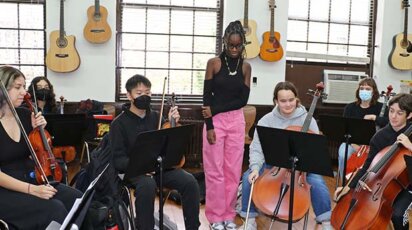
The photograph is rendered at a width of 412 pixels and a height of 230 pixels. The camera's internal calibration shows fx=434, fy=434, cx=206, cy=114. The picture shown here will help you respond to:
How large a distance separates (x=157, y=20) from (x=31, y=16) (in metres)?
1.44

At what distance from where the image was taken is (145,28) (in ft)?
17.4

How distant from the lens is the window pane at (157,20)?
17.4 ft

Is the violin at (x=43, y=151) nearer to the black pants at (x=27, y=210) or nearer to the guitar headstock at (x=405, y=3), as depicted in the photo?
the black pants at (x=27, y=210)

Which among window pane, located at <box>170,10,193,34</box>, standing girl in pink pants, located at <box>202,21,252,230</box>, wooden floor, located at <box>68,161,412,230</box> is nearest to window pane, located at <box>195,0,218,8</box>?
window pane, located at <box>170,10,193,34</box>

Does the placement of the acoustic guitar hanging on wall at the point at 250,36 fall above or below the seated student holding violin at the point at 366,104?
above

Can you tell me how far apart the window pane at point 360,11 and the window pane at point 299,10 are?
695 millimetres

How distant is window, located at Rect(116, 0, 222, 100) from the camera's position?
5.23m

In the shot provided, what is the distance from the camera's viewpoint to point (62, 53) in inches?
187

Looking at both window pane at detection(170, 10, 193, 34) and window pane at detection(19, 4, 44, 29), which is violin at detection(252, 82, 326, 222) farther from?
window pane at detection(19, 4, 44, 29)

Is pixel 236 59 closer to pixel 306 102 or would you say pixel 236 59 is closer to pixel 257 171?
pixel 257 171

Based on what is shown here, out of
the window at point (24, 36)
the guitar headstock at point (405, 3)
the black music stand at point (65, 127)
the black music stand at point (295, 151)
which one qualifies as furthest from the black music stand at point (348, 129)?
the window at point (24, 36)

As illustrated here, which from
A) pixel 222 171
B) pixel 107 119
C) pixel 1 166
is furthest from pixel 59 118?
pixel 222 171

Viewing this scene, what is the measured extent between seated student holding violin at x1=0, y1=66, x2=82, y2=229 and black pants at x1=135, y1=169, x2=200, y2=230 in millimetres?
382

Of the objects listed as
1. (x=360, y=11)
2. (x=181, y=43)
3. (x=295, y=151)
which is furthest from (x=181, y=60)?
(x=295, y=151)
